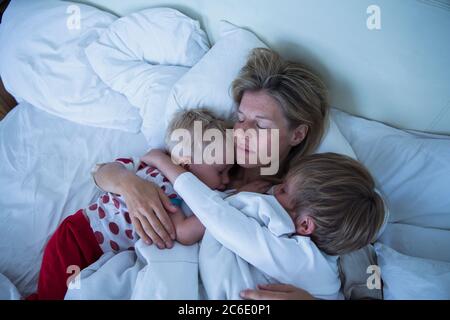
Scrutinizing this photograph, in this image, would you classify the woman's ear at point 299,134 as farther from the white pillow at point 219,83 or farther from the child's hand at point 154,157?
the child's hand at point 154,157

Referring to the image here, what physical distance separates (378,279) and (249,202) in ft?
1.59

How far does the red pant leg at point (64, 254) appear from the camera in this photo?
0.91 m

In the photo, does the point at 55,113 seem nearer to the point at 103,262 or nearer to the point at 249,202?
the point at 103,262

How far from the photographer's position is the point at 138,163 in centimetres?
119

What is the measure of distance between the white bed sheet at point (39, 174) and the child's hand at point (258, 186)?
0.54 metres

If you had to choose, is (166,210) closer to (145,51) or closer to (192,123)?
(192,123)

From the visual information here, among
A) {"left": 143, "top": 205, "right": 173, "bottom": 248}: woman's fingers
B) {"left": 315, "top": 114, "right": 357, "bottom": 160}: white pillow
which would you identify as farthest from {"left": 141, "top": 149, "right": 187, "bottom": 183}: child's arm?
{"left": 315, "top": 114, "right": 357, "bottom": 160}: white pillow

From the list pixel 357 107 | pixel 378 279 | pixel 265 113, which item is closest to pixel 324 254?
pixel 378 279

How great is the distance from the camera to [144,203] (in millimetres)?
942

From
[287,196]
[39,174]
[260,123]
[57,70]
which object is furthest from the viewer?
[57,70]

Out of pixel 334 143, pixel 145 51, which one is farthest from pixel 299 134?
pixel 145 51

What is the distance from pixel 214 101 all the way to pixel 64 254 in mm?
778

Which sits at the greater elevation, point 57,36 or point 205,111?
point 57,36
